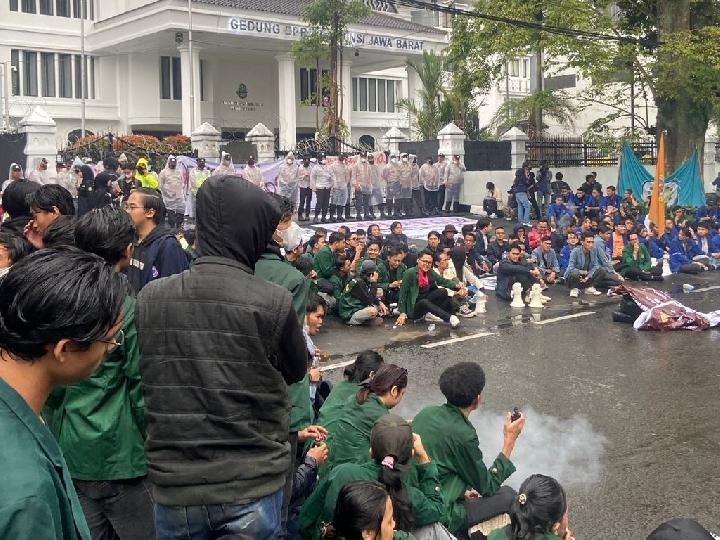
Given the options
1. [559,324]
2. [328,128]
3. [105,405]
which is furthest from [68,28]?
[105,405]

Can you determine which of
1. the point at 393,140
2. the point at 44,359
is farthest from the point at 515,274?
the point at 393,140

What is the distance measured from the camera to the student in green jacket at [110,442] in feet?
11.3

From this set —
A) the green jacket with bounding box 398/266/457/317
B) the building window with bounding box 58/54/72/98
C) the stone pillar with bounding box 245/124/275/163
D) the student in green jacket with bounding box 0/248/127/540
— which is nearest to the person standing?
the stone pillar with bounding box 245/124/275/163

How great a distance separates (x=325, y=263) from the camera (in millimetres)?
12250

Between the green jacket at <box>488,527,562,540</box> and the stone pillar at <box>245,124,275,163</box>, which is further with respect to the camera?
the stone pillar at <box>245,124,275,163</box>

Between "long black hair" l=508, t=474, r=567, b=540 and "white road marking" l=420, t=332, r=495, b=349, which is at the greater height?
"long black hair" l=508, t=474, r=567, b=540

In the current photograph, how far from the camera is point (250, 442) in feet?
9.69

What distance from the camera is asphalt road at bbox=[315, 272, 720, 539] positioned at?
583cm

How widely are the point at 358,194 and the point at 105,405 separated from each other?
19.2 m

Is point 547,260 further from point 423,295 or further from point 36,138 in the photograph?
point 36,138

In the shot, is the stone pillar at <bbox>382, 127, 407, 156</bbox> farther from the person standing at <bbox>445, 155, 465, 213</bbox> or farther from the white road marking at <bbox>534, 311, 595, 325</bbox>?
the white road marking at <bbox>534, 311, 595, 325</bbox>

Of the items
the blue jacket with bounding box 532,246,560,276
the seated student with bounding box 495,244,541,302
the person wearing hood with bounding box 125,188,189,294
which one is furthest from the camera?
the blue jacket with bounding box 532,246,560,276

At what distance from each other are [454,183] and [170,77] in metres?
14.6

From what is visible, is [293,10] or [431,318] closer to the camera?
[431,318]
